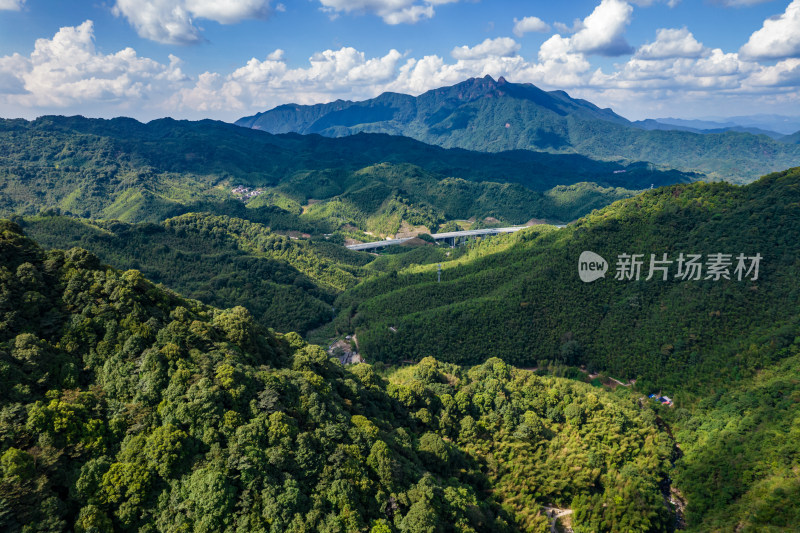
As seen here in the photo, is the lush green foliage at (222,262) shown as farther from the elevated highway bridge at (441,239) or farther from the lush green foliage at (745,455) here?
the lush green foliage at (745,455)

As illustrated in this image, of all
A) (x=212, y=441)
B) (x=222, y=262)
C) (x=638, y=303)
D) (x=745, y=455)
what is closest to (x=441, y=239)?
(x=222, y=262)

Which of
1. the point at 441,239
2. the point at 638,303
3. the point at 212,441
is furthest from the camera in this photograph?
the point at 441,239

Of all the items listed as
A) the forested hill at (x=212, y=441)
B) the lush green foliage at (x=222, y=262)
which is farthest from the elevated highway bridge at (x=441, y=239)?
the forested hill at (x=212, y=441)

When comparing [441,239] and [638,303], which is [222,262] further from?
[441,239]

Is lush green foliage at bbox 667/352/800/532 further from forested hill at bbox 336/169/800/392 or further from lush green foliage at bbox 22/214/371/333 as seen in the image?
lush green foliage at bbox 22/214/371/333

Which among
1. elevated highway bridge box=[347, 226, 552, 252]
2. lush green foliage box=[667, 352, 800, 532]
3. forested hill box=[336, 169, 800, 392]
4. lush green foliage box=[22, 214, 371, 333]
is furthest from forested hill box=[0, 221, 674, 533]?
elevated highway bridge box=[347, 226, 552, 252]

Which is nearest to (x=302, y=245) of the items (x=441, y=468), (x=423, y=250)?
(x=423, y=250)

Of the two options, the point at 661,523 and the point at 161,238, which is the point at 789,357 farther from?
the point at 161,238
